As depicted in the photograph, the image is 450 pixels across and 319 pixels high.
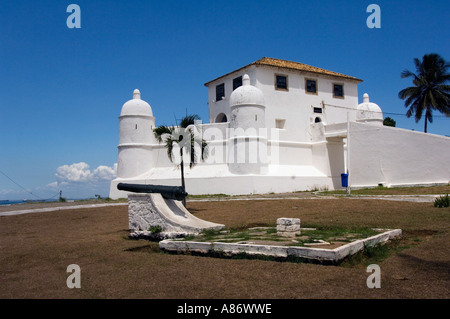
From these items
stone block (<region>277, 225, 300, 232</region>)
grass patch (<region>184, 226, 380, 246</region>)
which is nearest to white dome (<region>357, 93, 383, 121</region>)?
grass patch (<region>184, 226, 380, 246</region>)

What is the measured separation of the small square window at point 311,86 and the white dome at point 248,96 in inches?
189

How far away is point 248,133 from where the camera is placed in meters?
22.9

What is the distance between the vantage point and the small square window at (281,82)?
2602 centimetres

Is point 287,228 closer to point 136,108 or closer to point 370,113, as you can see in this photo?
point 136,108

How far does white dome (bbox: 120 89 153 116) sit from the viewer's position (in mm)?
25741

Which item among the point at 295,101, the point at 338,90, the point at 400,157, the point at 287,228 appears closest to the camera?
the point at 287,228

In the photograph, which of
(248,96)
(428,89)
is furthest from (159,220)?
(428,89)

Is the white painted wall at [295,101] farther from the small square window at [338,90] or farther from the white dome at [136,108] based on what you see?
the white dome at [136,108]

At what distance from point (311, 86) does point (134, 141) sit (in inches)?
483

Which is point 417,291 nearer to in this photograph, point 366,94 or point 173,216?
point 173,216

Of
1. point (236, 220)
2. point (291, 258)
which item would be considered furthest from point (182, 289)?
point (236, 220)

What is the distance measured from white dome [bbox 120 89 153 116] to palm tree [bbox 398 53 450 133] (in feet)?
69.2

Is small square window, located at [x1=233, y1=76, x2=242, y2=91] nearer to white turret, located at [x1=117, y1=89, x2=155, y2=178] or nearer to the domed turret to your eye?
white turret, located at [x1=117, y1=89, x2=155, y2=178]

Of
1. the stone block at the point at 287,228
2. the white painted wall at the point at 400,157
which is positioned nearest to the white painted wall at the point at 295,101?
the white painted wall at the point at 400,157
